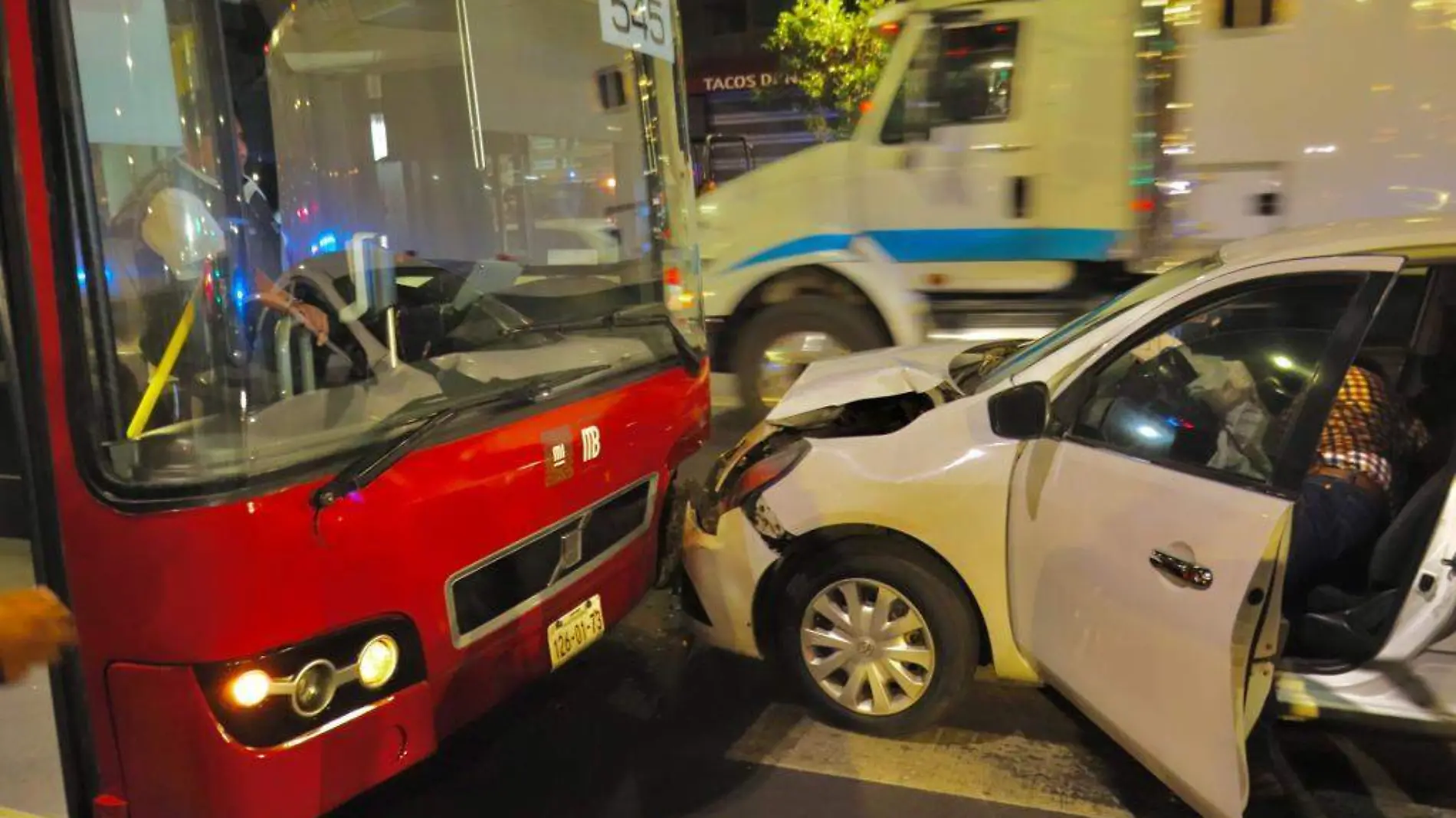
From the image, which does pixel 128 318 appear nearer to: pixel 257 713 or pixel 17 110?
pixel 17 110

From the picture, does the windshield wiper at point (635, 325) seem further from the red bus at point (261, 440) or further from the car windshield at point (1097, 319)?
the car windshield at point (1097, 319)

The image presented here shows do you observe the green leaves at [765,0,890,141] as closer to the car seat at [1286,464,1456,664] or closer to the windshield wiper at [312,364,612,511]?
the windshield wiper at [312,364,612,511]

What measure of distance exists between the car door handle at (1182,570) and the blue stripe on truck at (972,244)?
3970 mm

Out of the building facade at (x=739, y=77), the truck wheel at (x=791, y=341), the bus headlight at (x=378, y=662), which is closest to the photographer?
the bus headlight at (x=378, y=662)

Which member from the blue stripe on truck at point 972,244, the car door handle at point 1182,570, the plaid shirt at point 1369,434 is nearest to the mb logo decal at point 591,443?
the car door handle at point 1182,570

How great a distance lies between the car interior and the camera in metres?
2.70

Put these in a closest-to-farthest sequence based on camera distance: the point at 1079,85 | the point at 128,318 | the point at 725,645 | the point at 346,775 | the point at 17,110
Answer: the point at 17,110, the point at 128,318, the point at 346,775, the point at 725,645, the point at 1079,85

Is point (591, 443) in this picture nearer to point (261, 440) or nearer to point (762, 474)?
point (762, 474)

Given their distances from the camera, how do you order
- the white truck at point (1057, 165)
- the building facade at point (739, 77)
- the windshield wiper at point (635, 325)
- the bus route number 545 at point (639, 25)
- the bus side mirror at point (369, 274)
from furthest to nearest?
the building facade at point (739, 77) < the white truck at point (1057, 165) < the bus route number 545 at point (639, 25) < the windshield wiper at point (635, 325) < the bus side mirror at point (369, 274)

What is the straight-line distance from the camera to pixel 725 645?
11.7 feet

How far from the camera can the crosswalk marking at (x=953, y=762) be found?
309cm

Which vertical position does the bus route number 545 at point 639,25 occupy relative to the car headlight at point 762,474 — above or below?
above

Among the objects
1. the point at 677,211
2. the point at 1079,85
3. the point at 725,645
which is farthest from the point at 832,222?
the point at 725,645

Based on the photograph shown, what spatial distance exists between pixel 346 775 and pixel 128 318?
1153mm
